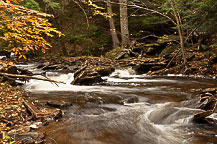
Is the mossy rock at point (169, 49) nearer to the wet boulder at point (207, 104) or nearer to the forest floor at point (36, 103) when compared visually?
the forest floor at point (36, 103)

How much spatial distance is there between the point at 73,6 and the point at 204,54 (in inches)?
465

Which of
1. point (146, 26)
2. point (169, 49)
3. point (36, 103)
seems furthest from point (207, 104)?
point (146, 26)

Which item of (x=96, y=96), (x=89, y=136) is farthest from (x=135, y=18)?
(x=89, y=136)

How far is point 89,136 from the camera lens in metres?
3.40

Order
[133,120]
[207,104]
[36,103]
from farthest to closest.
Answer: [36,103], [133,120], [207,104]

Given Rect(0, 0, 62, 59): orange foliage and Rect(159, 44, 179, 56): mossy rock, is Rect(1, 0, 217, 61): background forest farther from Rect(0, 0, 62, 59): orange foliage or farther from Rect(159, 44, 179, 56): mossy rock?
Rect(0, 0, 62, 59): orange foliage

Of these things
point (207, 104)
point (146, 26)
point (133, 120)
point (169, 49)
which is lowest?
point (133, 120)

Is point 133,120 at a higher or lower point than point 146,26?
lower

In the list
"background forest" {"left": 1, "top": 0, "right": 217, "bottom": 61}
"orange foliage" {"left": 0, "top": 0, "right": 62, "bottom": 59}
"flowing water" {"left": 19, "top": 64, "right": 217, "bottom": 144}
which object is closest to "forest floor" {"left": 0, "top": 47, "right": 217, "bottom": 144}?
"flowing water" {"left": 19, "top": 64, "right": 217, "bottom": 144}

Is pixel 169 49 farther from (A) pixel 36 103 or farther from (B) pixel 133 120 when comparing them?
(A) pixel 36 103

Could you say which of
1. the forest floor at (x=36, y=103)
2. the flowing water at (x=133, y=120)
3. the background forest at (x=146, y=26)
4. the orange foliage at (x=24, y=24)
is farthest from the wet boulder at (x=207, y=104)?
the orange foliage at (x=24, y=24)

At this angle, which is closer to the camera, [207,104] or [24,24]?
[24,24]

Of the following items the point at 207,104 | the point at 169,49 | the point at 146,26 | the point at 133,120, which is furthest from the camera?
the point at 146,26

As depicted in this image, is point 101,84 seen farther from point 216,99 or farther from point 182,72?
point 216,99
